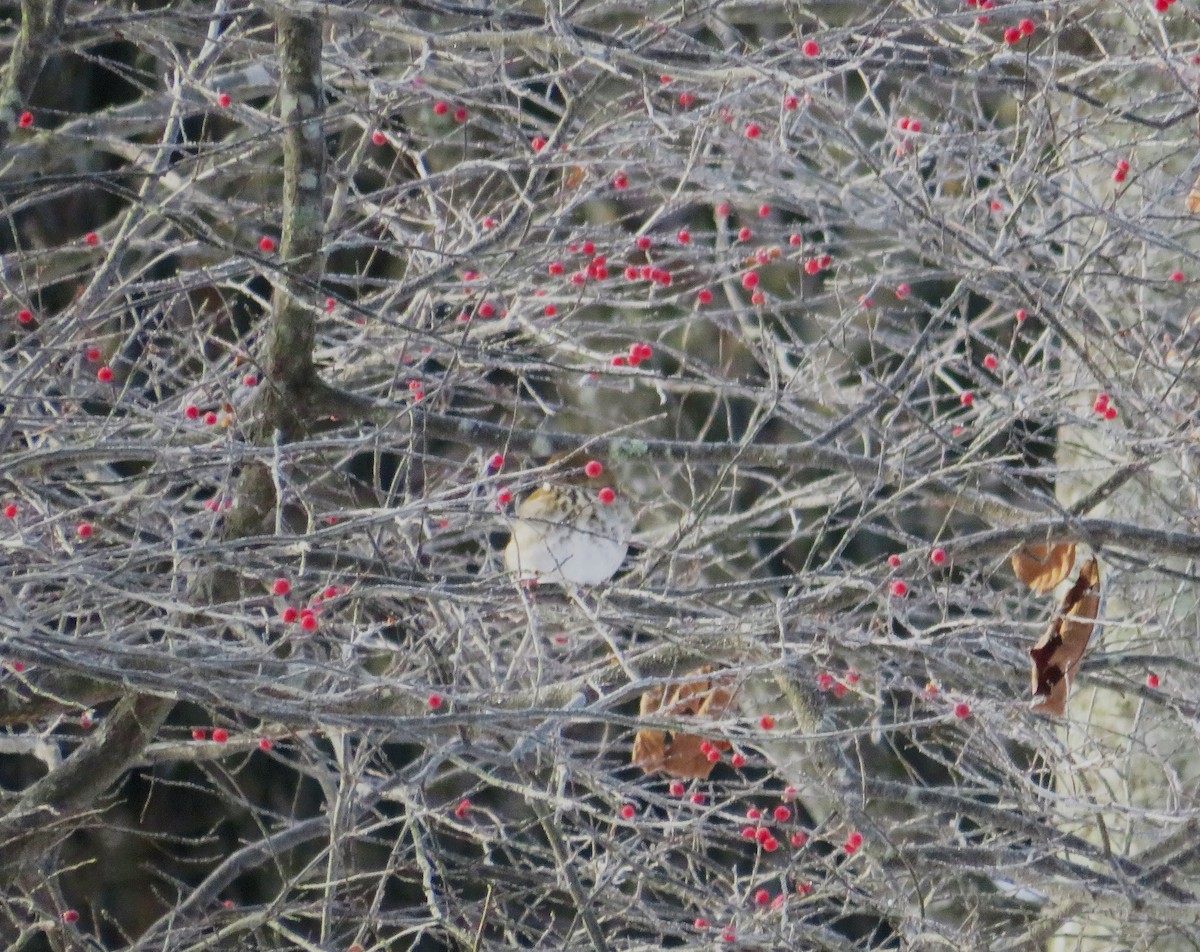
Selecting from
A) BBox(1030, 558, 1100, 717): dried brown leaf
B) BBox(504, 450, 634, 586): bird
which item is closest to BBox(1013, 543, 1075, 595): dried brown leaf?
BBox(1030, 558, 1100, 717): dried brown leaf

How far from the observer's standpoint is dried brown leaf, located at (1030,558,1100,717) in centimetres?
401

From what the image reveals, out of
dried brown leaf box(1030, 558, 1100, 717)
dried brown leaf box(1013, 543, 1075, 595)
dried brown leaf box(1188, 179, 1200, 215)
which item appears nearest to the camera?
dried brown leaf box(1030, 558, 1100, 717)

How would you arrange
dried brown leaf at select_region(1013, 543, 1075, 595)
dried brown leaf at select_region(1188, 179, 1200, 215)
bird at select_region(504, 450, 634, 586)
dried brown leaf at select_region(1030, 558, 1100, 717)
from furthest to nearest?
1. dried brown leaf at select_region(1188, 179, 1200, 215)
2. bird at select_region(504, 450, 634, 586)
3. dried brown leaf at select_region(1013, 543, 1075, 595)
4. dried brown leaf at select_region(1030, 558, 1100, 717)

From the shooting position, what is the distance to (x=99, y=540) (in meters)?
4.70

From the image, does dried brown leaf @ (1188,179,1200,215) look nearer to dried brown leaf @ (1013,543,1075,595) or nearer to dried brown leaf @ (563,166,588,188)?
dried brown leaf @ (1013,543,1075,595)

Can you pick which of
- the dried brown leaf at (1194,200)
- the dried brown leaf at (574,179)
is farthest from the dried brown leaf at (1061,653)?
the dried brown leaf at (574,179)

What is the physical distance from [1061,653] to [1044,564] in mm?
545

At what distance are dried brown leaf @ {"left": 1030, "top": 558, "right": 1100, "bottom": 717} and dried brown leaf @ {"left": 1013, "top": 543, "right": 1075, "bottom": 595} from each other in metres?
0.33

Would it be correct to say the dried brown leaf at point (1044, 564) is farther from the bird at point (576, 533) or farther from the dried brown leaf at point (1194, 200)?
the dried brown leaf at point (1194, 200)

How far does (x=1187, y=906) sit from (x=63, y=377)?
9.97 feet

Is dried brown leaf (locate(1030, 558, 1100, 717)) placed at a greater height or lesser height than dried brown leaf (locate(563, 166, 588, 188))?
lesser

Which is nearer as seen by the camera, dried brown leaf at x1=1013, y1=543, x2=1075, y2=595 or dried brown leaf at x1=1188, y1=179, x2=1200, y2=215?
dried brown leaf at x1=1013, y1=543, x2=1075, y2=595

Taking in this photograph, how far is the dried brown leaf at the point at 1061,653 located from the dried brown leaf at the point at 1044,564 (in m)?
0.33

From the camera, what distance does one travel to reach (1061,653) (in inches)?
159
